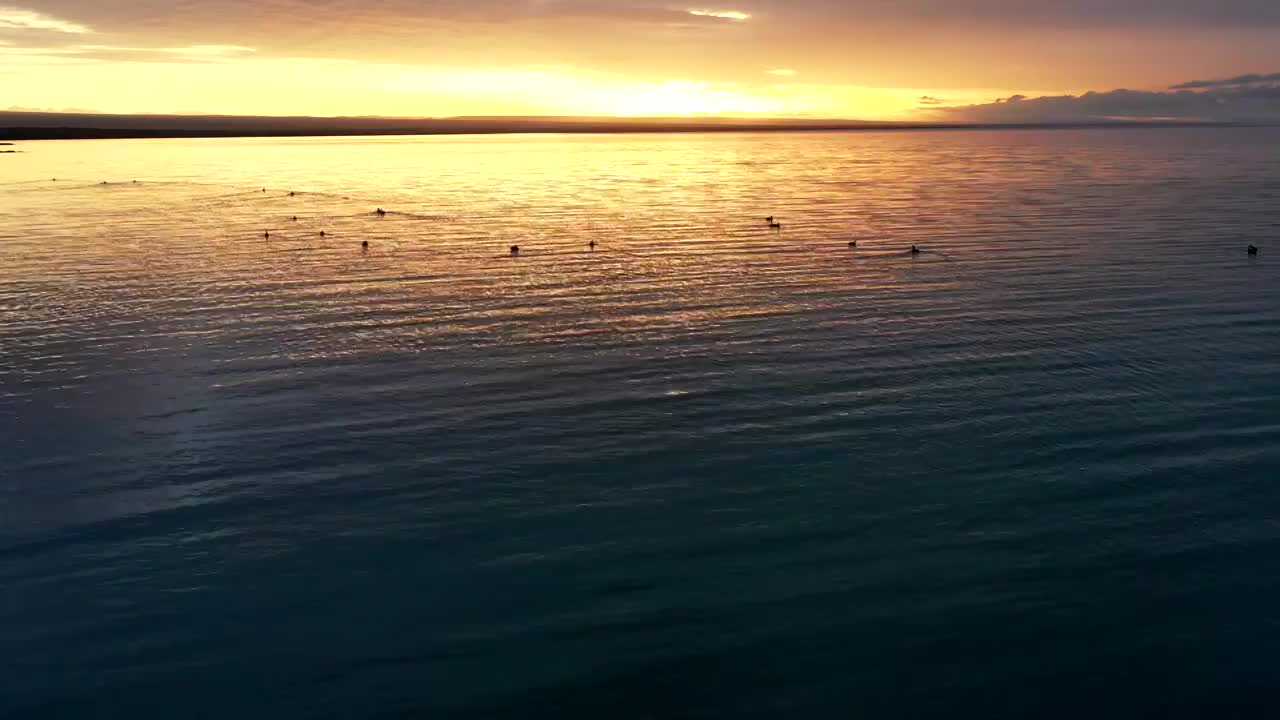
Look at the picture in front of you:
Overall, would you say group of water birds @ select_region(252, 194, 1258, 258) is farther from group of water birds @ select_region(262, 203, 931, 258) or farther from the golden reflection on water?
the golden reflection on water

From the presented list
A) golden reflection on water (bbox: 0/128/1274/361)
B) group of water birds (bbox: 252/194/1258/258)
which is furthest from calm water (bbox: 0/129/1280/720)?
group of water birds (bbox: 252/194/1258/258)

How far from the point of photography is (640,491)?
22.6m

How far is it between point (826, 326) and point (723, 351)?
573 cm

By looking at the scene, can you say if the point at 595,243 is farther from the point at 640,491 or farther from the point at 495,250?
the point at 640,491

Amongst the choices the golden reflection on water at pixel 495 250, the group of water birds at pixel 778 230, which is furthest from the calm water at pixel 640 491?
the group of water birds at pixel 778 230

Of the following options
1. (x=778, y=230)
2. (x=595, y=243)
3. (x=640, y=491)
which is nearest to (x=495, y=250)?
(x=595, y=243)

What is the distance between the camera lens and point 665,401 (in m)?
28.6

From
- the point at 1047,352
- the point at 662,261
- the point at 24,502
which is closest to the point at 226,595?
the point at 24,502

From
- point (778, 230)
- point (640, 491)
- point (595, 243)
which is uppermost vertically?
point (778, 230)

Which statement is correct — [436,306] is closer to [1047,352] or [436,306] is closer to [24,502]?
[24,502]

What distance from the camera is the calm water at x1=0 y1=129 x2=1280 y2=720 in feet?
52.6

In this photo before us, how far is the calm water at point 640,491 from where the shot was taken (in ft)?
52.6

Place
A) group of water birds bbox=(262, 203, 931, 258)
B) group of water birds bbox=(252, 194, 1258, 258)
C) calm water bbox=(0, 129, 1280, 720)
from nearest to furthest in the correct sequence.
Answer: calm water bbox=(0, 129, 1280, 720), group of water birds bbox=(252, 194, 1258, 258), group of water birds bbox=(262, 203, 931, 258)

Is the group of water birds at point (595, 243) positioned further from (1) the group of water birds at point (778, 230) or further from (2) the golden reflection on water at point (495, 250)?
(2) the golden reflection on water at point (495, 250)
